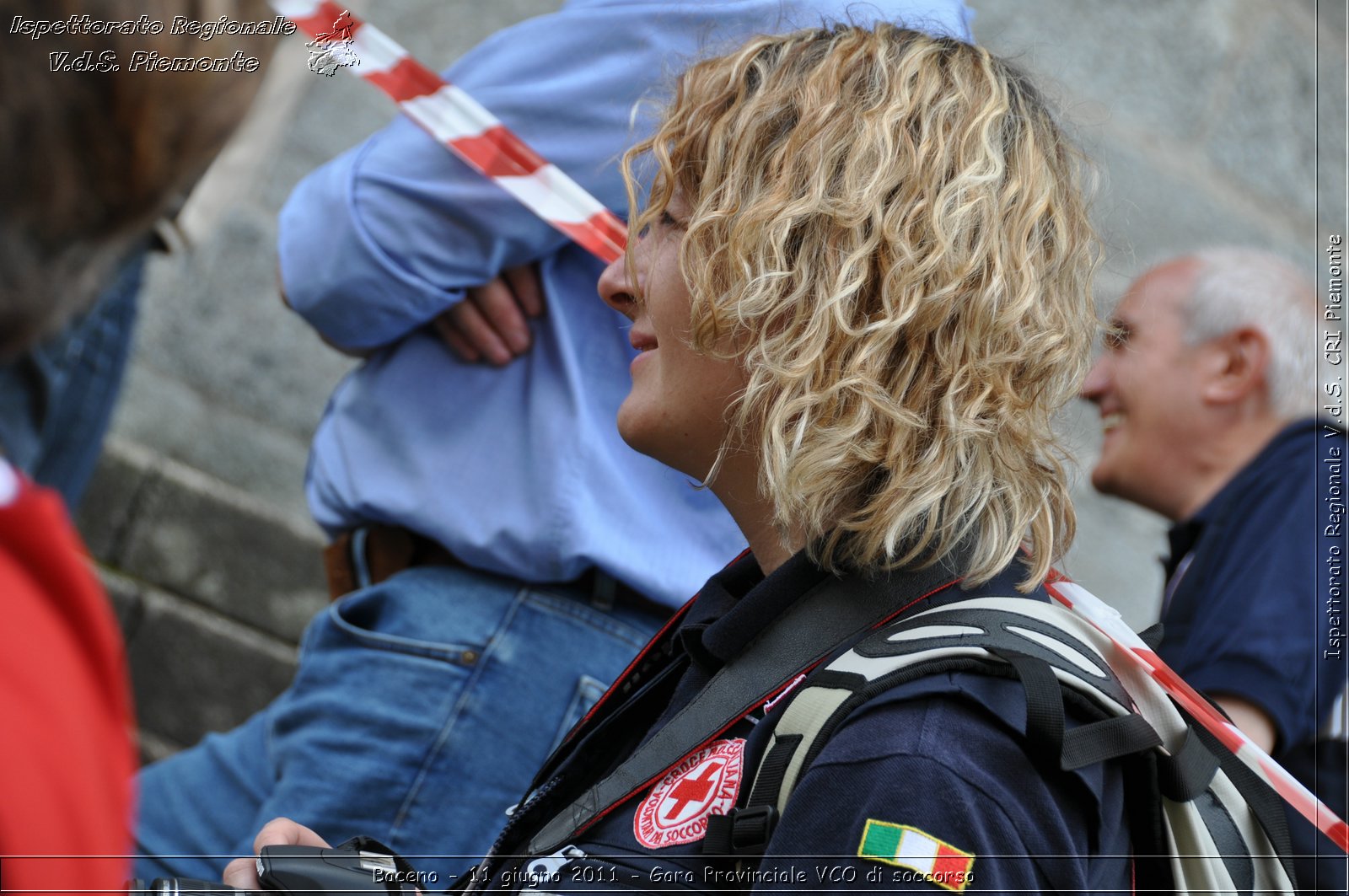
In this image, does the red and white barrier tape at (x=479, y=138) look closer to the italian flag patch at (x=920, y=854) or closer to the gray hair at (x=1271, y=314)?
the italian flag patch at (x=920, y=854)

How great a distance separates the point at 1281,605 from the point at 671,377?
4.17 ft

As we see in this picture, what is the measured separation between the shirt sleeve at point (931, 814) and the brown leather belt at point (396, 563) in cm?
70

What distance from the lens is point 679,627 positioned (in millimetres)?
1456

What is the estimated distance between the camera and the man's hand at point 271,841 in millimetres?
1253

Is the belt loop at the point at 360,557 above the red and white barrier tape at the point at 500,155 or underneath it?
underneath

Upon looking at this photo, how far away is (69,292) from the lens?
2.57 ft

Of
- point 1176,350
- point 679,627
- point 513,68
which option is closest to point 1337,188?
point 1176,350

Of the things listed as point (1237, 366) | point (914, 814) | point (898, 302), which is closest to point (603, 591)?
point (898, 302)

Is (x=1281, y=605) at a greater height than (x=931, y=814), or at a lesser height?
greater

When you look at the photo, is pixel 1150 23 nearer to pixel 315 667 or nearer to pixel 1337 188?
pixel 1337 188

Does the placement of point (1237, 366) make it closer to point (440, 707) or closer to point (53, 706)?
point (440, 707)

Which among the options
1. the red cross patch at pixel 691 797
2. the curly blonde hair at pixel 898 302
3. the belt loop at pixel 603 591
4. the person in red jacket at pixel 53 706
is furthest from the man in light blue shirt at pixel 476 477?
the person in red jacket at pixel 53 706

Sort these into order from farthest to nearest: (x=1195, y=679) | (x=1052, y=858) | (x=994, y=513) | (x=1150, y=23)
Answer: (x=1150, y=23), (x=1195, y=679), (x=994, y=513), (x=1052, y=858)

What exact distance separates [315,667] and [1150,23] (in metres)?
3.11
